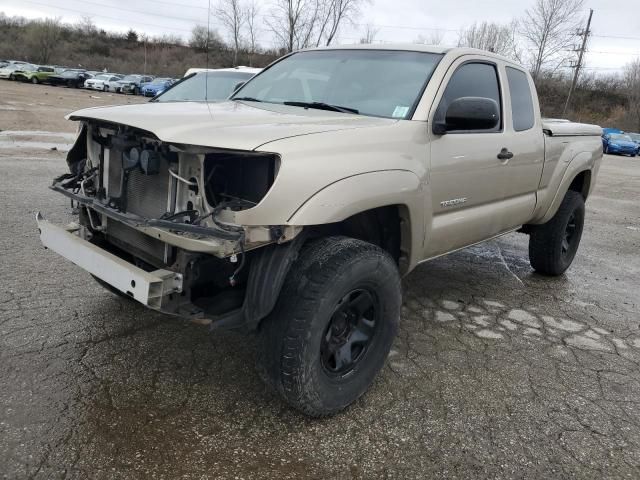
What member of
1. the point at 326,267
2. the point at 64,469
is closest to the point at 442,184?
the point at 326,267

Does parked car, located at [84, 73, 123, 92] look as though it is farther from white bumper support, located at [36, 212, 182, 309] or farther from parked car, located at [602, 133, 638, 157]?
white bumper support, located at [36, 212, 182, 309]

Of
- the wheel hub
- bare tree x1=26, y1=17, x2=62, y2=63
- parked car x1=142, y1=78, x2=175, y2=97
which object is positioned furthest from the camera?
bare tree x1=26, y1=17, x2=62, y2=63

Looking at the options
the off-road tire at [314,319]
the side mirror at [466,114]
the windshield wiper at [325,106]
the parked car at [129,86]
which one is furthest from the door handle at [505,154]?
the parked car at [129,86]

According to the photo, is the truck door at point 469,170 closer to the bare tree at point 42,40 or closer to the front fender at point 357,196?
the front fender at point 357,196

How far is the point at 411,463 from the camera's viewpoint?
252cm

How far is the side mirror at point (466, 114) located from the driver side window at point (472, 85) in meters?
0.08

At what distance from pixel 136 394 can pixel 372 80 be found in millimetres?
2363

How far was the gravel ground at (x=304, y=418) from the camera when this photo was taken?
247cm

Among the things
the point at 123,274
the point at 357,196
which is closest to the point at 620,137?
the point at 357,196

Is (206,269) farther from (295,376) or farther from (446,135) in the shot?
(446,135)

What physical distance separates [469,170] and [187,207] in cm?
192

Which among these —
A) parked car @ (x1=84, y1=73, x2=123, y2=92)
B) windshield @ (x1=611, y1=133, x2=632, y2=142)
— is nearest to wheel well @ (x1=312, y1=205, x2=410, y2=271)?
windshield @ (x1=611, y1=133, x2=632, y2=142)

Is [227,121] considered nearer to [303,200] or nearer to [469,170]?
[303,200]

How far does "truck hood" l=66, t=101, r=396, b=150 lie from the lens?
7.66 ft
